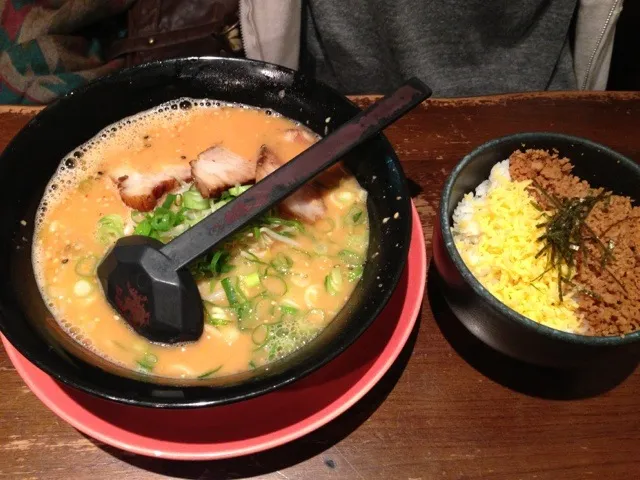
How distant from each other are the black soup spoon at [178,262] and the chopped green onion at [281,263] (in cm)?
17

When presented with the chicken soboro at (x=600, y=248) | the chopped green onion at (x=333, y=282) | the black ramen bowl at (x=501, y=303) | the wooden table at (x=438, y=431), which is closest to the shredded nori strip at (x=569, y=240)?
the chicken soboro at (x=600, y=248)

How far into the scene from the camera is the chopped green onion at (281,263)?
1324 mm

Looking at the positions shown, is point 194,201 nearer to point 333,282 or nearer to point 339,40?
point 333,282

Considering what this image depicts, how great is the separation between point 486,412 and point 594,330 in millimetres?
292

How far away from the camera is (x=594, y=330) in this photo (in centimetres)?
124

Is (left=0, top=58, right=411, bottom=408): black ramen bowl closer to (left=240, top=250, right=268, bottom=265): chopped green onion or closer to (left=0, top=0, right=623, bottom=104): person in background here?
(left=240, top=250, right=268, bottom=265): chopped green onion

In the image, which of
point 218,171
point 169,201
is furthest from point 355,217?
point 169,201

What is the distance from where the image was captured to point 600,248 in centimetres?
132

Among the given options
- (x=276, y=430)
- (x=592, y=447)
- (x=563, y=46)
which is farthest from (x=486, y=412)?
(x=563, y=46)

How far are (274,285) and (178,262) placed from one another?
24 cm

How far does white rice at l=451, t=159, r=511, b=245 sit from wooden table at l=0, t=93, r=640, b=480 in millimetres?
168

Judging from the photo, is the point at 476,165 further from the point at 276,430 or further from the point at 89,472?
the point at 89,472

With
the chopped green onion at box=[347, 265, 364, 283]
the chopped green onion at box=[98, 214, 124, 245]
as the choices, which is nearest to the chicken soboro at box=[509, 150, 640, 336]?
the chopped green onion at box=[347, 265, 364, 283]

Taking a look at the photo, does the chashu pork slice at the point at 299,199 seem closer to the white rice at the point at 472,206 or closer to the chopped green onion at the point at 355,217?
the chopped green onion at the point at 355,217
